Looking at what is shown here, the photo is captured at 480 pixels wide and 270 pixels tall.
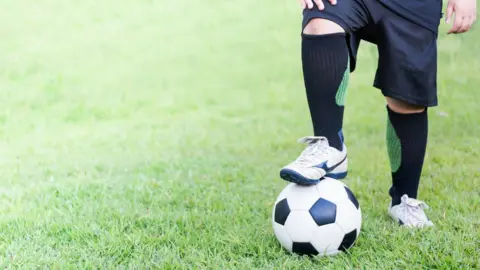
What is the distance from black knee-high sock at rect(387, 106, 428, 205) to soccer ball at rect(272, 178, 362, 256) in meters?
0.45

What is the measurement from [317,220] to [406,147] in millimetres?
627

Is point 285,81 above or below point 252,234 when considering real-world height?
below

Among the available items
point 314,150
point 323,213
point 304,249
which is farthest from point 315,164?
point 304,249

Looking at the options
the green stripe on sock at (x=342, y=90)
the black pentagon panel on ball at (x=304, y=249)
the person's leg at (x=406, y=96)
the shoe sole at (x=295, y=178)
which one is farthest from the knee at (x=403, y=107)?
the black pentagon panel on ball at (x=304, y=249)

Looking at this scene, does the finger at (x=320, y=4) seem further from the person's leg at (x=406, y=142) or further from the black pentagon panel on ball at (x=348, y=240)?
the black pentagon panel on ball at (x=348, y=240)

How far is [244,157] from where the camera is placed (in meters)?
4.12

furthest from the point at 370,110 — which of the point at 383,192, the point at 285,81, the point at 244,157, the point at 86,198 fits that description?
the point at 86,198

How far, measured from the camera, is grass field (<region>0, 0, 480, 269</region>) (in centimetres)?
223

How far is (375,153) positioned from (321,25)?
222 cm

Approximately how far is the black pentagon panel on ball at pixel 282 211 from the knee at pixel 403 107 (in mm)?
661

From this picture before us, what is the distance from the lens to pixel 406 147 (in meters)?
2.44

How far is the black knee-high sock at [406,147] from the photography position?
2414 mm

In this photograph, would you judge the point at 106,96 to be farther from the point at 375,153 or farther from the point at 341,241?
the point at 341,241

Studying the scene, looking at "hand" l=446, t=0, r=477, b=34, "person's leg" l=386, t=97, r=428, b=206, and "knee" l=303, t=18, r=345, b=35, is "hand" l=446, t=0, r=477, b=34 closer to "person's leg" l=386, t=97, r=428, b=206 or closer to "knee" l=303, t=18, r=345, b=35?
"person's leg" l=386, t=97, r=428, b=206
